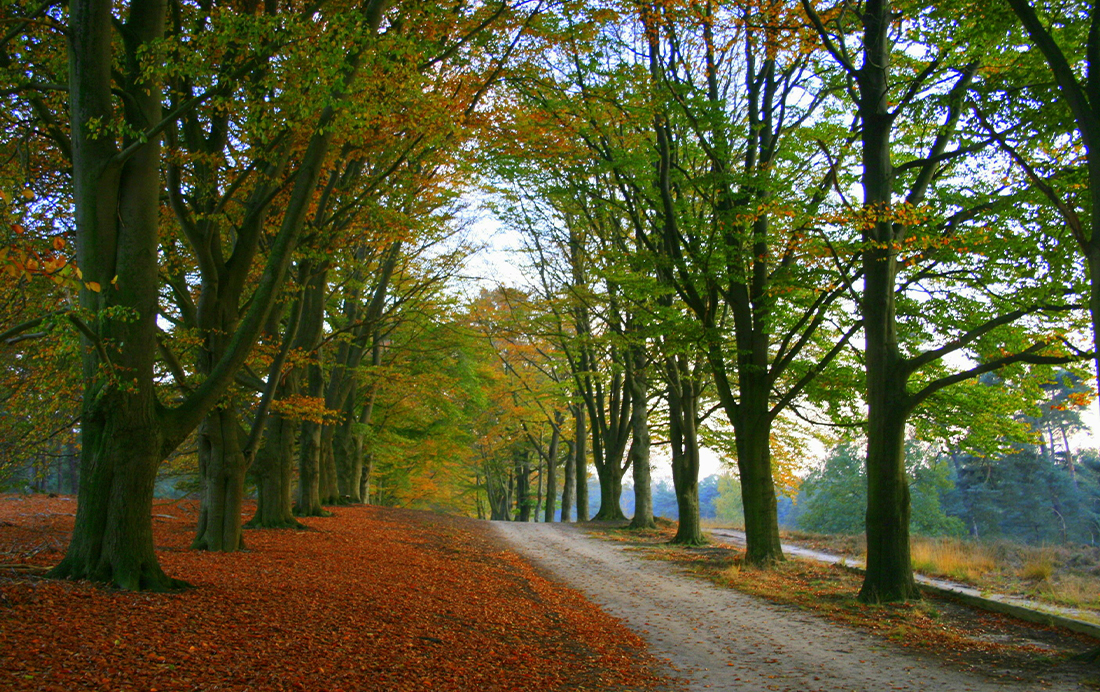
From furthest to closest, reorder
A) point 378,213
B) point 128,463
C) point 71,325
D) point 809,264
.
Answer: point 809,264 < point 378,213 < point 128,463 < point 71,325

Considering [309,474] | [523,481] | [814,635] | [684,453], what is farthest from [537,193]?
[523,481]

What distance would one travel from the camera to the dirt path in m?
5.18

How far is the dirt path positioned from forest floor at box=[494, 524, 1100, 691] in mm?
10

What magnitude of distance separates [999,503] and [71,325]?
41029 millimetres

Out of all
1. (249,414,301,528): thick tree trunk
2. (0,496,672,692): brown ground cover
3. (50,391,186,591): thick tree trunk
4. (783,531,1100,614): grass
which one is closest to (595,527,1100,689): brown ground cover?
(783,531,1100,614): grass

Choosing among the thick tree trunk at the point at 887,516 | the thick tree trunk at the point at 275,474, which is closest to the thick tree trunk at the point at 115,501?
the thick tree trunk at the point at 275,474

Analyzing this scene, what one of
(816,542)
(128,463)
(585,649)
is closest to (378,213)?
(128,463)

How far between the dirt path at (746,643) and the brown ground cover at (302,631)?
0.44 m

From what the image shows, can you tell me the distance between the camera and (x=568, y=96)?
1144 centimetres

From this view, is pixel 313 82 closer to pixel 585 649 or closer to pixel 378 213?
pixel 378 213

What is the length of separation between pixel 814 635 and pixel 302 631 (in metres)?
4.87

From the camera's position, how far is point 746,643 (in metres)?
6.43

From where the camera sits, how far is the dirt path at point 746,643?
5180mm

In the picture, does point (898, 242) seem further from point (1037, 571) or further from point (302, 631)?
point (302, 631)
